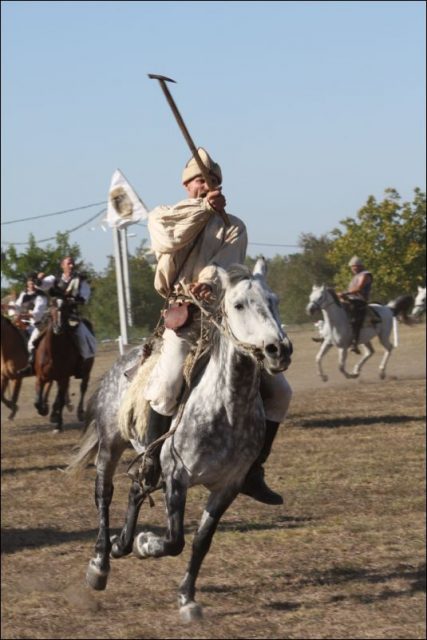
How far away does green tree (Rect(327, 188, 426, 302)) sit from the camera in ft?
163

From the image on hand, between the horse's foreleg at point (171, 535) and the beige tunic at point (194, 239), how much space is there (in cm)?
148

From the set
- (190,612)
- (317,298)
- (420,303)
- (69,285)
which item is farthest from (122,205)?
(420,303)

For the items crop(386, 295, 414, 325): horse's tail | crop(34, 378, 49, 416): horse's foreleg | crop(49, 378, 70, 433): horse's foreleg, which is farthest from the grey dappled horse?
crop(386, 295, 414, 325): horse's tail

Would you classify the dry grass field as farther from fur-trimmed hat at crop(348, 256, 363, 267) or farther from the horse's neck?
the horse's neck

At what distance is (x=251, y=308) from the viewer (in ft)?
16.0

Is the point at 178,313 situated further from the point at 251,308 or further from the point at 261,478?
the point at 261,478

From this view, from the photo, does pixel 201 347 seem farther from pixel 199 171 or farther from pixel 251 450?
pixel 199 171

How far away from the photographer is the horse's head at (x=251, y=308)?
4773 mm

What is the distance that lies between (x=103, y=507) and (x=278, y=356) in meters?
2.51

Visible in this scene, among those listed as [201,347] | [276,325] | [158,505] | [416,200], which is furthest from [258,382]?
[416,200]

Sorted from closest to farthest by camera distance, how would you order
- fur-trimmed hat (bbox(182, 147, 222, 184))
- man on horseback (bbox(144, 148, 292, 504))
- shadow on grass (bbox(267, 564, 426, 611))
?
fur-trimmed hat (bbox(182, 147, 222, 184)) → man on horseback (bbox(144, 148, 292, 504)) → shadow on grass (bbox(267, 564, 426, 611))

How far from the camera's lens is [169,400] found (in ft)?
20.3

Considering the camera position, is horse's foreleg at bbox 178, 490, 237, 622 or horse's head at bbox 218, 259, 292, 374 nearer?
horse's head at bbox 218, 259, 292, 374

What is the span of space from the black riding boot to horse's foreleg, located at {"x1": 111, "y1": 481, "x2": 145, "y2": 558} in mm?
563
